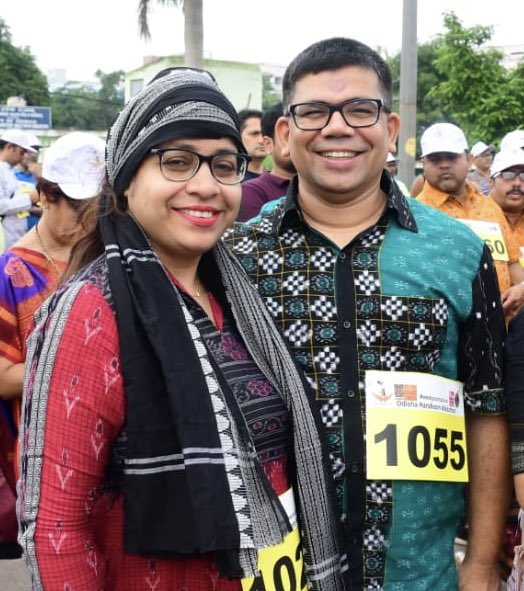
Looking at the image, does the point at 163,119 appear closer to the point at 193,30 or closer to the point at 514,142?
the point at 514,142

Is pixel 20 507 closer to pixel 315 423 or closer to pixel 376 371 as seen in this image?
pixel 315 423

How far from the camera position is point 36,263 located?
298 centimetres

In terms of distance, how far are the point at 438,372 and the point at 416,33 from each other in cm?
928

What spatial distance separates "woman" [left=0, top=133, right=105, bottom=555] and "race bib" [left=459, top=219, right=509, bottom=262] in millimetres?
2409

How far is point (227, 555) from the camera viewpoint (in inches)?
61.8

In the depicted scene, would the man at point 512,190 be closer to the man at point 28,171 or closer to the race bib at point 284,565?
the race bib at point 284,565

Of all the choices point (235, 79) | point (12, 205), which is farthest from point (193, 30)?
point (235, 79)

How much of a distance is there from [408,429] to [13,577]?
261cm

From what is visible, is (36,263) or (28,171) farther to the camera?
(28,171)

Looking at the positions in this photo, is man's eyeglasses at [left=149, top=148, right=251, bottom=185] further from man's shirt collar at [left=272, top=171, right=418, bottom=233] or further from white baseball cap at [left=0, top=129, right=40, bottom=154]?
white baseball cap at [left=0, top=129, right=40, bottom=154]

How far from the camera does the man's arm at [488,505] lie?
2.19 m

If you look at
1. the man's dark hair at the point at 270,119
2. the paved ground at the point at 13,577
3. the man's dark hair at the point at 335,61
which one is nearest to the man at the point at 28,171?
the man's dark hair at the point at 270,119

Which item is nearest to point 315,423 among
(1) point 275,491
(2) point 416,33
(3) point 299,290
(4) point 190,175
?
(1) point 275,491

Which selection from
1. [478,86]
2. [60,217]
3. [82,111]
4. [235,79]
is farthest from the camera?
[82,111]
